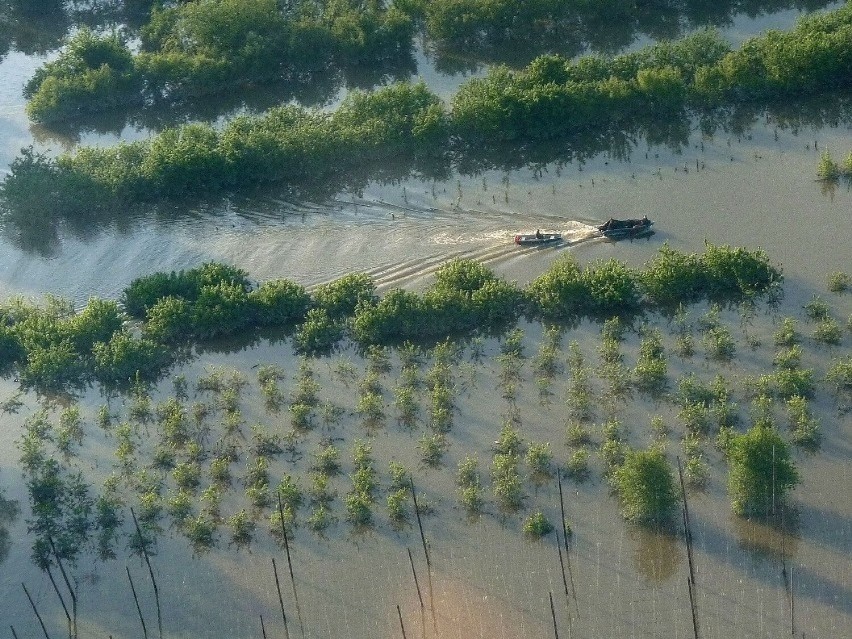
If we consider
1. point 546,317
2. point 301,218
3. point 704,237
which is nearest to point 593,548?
point 546,317

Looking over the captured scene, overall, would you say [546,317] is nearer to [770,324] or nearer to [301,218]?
[770,324]

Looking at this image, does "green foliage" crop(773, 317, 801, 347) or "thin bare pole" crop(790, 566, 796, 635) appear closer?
"thin bare pole" crop(790, 566, 796, 635)

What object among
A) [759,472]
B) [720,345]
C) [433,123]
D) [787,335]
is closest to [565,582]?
[759,472]

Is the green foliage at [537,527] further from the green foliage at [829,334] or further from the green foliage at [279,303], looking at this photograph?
the green foliage at [279,303]

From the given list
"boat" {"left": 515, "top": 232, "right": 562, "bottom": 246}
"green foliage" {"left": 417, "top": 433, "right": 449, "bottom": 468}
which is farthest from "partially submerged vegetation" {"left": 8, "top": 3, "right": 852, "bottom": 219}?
"green foliage" {"left": 417, "top": 433, "right": 449, "bottom": 468}

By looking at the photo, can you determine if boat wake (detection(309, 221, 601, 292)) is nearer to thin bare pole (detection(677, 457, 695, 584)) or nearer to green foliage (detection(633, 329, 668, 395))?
green foliage (detection(633, 329, 668, 395))

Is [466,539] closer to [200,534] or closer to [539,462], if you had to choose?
[539,462]
